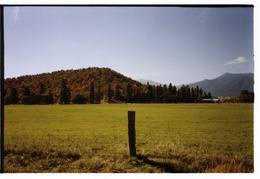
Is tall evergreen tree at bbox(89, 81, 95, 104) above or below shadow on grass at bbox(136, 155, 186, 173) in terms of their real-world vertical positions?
above

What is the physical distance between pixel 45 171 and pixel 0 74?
3.01 metres

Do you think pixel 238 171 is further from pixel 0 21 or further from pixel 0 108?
pixel 0 21

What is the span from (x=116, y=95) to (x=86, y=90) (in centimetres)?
622

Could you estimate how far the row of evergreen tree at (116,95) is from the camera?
17906 mm

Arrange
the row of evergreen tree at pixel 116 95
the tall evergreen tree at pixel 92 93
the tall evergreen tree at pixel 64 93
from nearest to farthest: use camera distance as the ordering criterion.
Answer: the row of evergreen tree at pixel 116 95 → the tall evergreen tree at pixel 64 93 → the tall evergreen tree at pixel 92 93

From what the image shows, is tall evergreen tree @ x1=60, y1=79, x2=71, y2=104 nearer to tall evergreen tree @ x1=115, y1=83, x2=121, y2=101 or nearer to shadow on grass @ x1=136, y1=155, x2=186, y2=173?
tall evergreen tree @ x1=115, y1=83, x2=121, y2=101

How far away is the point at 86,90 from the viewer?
69.1 ft

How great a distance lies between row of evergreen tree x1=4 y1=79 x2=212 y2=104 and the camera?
1791 cm

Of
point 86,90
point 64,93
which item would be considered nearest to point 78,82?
point 86,90

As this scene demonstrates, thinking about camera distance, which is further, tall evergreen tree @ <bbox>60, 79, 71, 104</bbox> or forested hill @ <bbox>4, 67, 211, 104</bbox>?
tall evergreen tree @ <bbox>60, 79, 71, 104</bbox>

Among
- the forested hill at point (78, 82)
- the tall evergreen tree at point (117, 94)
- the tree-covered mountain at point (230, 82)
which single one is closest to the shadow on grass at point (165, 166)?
the tree-covered mountain at point (230, 82)

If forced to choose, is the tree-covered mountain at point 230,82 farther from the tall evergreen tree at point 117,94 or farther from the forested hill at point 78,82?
the tall evergreen tree at point 117,94

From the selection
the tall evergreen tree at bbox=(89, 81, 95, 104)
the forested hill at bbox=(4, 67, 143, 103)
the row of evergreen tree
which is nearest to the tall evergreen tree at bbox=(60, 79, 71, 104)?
the row of evergreen tree
